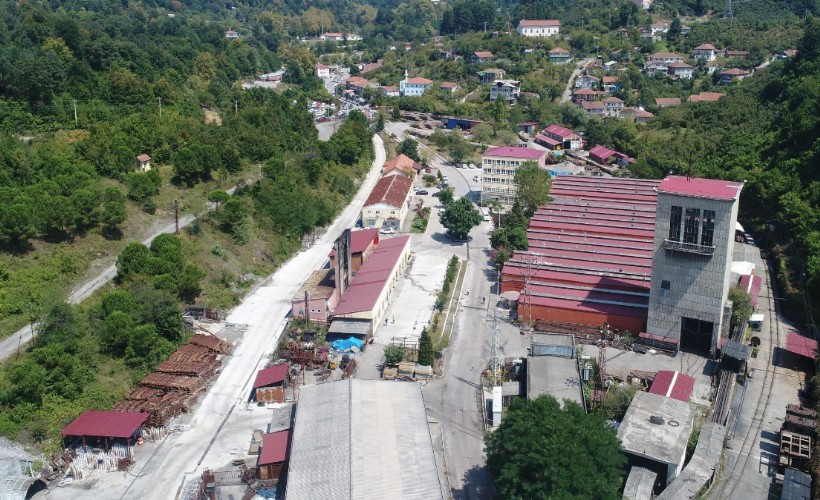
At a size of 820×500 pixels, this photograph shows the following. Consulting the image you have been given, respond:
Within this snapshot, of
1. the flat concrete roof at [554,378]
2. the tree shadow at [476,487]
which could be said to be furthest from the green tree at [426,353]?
the tree shadow at [476,487]

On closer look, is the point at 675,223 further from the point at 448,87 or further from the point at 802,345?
the point at 448,87

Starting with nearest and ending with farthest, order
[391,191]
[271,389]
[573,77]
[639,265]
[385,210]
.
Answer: [271,389]
[639,265]
[385,210]
[391,191]
[573,77]

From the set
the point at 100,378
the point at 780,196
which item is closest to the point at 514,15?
the point at 780,196

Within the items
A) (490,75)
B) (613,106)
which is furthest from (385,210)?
(490,75)

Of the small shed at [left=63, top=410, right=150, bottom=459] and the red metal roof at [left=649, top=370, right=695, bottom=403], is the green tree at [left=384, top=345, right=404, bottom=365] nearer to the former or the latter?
the small shed at [left=63, top=410, right=150, bottom=459]

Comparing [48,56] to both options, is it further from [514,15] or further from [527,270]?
[514,15]

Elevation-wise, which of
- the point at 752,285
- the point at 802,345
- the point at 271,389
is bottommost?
the point at 271,389

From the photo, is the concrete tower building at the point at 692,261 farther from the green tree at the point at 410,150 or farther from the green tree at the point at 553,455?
the green tree at the point at 410,150
